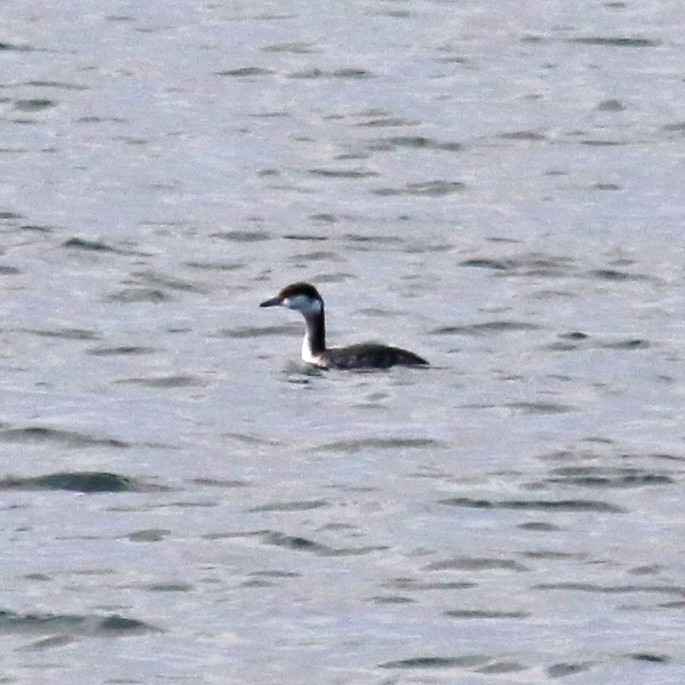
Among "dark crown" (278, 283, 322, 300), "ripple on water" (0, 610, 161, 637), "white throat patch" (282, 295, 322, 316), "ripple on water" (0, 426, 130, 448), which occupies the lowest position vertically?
"ripple on water" (0, 426, 130, 448)

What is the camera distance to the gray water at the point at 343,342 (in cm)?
1269

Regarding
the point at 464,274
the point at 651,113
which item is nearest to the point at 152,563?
the point at 464,274

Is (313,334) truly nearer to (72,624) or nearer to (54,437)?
(54,437)

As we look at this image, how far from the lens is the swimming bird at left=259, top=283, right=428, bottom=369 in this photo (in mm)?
18125

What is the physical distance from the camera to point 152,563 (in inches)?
531

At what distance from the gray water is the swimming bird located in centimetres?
11

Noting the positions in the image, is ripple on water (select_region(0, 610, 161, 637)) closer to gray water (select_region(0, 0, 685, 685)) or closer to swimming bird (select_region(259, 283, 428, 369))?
gray water (select_region(0, 0, 685, 685))

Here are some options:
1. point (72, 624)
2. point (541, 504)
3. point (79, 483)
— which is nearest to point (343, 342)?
point (79, 483)

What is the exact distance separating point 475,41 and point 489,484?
18.0 metres

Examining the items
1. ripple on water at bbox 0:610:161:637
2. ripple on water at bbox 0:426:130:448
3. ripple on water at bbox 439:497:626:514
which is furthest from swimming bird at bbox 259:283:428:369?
ripple on water at bbox 0:610:161:637

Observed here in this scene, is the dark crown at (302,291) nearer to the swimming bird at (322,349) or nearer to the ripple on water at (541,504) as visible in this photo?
the swimming bird at (322,349)

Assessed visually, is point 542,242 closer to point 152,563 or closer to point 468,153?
point 468,153

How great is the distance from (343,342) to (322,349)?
963mm

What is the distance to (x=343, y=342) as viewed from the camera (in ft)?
64.4
